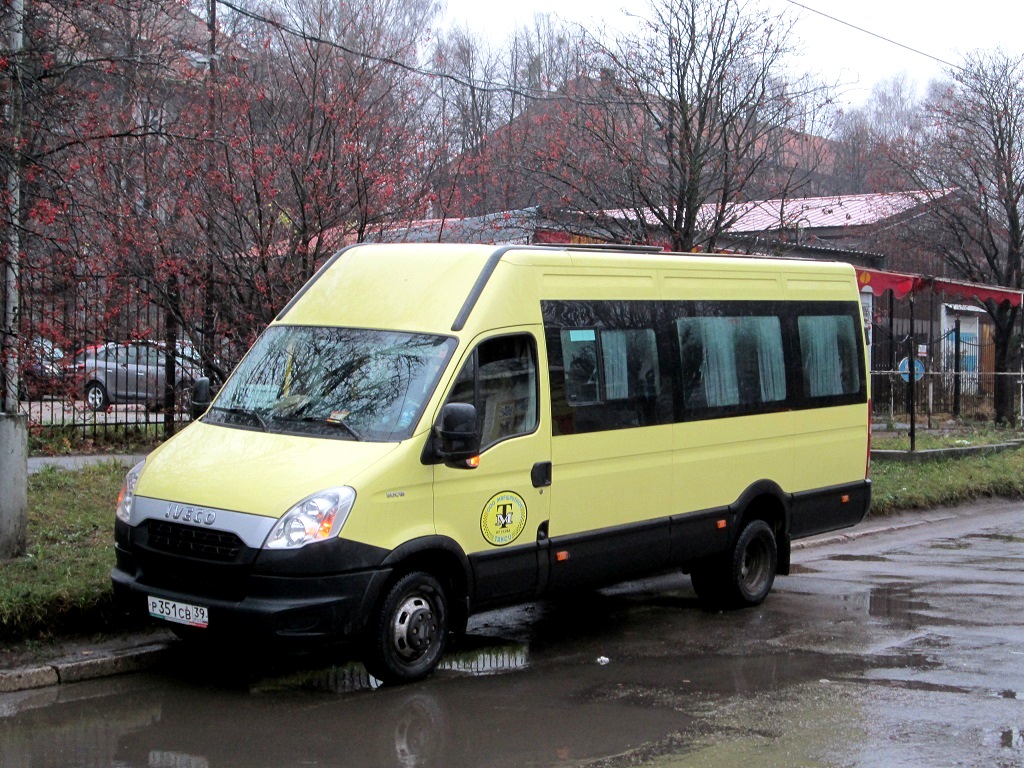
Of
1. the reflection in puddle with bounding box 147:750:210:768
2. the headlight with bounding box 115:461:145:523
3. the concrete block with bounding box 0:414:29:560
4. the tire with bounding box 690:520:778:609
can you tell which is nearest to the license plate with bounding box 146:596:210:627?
the headlight with bounding box 115:461:145:523

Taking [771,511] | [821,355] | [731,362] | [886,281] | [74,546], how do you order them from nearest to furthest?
[74,546], [731,362], [771,511], [821,355], [886,281]

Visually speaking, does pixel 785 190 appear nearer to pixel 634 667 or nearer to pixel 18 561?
pixel 634 667

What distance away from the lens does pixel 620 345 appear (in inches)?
343

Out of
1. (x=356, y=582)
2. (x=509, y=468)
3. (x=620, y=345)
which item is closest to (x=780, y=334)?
(x=620, y=345)

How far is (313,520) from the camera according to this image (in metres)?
6.74

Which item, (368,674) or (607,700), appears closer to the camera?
(607,700)

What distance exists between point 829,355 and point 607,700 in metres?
4.86

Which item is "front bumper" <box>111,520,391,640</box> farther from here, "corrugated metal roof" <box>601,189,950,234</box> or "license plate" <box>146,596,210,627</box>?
"corrugated metal roof" <box>601,189,950,234</box>

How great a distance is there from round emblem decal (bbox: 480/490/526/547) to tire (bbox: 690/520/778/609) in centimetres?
259

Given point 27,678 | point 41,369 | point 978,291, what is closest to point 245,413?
point 27,678

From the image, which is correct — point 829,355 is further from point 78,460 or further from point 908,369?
point 908,369

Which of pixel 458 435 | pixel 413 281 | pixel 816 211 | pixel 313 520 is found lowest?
pixel 313 520

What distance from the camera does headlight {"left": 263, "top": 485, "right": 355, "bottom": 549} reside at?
22.0 ft

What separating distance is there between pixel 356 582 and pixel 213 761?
1.31m
